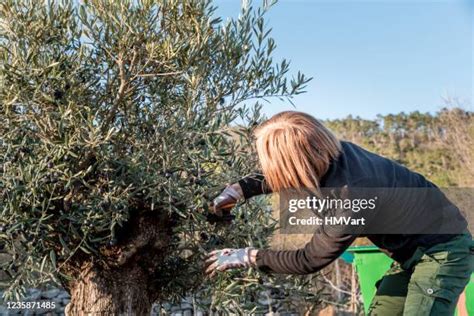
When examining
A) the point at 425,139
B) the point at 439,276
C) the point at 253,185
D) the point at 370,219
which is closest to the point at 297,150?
the point at 370,219

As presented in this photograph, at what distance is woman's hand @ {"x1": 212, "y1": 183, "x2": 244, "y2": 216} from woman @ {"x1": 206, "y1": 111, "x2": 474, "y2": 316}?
0.40m

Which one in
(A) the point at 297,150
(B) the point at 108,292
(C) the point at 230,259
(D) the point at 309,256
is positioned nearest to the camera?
(A) the point at 297,150

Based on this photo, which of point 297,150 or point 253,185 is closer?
point 297,150

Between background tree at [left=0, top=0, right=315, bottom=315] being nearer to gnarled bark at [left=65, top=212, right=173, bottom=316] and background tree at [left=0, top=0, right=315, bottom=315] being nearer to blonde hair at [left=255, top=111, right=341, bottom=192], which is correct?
gnarled bark at [left=65, top=212, right=173, bottom=316]

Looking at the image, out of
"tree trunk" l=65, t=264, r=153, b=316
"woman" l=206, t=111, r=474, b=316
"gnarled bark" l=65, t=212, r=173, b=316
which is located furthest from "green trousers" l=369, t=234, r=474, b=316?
"tree trunk" l=65, t=264, r=153, b=316

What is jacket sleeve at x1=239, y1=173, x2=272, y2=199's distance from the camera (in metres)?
3.14

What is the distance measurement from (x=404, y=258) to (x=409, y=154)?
43.6 ft

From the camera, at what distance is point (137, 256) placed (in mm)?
3359

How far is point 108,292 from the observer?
3.28 m

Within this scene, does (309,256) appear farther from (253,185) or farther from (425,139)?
(425,139)

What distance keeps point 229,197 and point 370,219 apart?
2.78 ft

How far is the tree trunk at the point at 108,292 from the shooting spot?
3.26 metres

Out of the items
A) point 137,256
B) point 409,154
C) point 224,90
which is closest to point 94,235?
point 137,256

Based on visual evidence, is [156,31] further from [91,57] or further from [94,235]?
[94,235]
